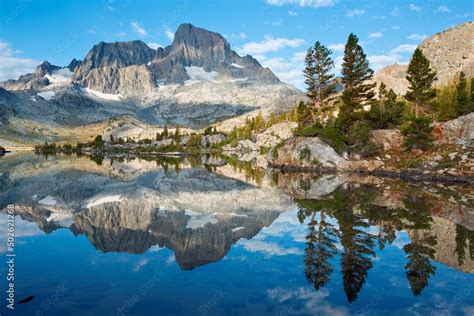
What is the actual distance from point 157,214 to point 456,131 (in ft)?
170

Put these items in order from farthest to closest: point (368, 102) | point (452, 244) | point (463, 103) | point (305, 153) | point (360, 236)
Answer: point (368, 102)
point (305, 153)
point (463, 103)
point (360, 236)
point (452, 244)

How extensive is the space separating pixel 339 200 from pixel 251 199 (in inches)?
376

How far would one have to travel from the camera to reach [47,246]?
20.9 m

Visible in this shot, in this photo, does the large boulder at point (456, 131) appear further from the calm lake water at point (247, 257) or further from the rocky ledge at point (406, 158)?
the calm lake water at point (247, 257)

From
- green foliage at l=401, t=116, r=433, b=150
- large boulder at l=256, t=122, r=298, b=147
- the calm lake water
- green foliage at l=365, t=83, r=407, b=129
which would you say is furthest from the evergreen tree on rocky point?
large boulder at l=256, t=122, r=298, b=147

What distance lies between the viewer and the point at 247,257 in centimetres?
1912

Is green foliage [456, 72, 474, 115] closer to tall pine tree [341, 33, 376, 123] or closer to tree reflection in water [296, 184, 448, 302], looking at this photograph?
tall pine tree [341, 33, 376, 123]

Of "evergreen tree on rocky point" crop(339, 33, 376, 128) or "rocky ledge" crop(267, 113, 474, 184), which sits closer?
"rocky ledge" crop(267, 113, 474, 184)

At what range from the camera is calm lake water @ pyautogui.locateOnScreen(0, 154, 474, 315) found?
13.2 metres

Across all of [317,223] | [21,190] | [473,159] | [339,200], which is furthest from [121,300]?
[473,159]

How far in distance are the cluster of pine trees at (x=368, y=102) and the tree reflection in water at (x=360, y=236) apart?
34.9 metres

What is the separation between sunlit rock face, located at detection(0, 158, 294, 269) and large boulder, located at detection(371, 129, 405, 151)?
30180 mm

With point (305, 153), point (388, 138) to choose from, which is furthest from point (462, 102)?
point (305, 153)

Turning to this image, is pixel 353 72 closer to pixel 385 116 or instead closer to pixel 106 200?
pixel 385 116
